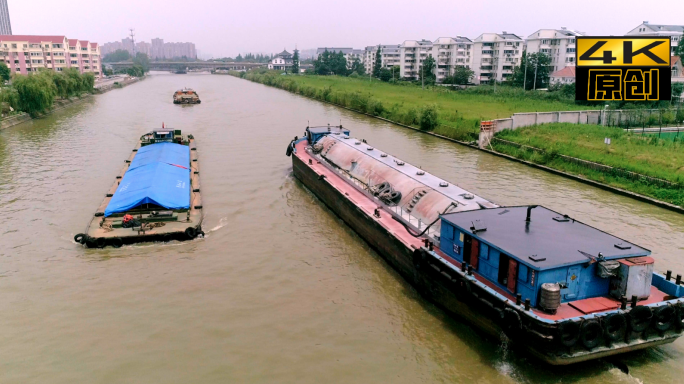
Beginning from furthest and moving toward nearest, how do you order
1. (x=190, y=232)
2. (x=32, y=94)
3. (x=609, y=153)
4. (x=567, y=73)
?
(x=567, y=73) < (x=32, y=94) < (x=609, y=153) < (x=190, y=232)

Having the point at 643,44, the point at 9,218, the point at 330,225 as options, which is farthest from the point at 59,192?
the point at 643,44

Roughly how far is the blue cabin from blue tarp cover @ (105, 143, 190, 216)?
10440 mm

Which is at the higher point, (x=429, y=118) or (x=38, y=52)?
(x=38, y=52)

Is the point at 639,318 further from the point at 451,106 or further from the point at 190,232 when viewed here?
the point at 451,106

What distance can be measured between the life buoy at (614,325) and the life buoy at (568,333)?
62 cm

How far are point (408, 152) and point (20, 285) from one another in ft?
74.4

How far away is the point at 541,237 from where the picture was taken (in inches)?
427

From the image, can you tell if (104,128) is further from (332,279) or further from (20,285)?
(332,279)

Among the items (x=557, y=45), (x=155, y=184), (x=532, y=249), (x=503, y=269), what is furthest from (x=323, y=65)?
(x=532, y=249)

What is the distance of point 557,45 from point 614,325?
79.3 meters

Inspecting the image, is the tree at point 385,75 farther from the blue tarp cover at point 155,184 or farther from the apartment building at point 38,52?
the blue tarp cover at point 155,184

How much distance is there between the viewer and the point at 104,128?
40.9 m

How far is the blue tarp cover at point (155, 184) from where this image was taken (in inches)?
667

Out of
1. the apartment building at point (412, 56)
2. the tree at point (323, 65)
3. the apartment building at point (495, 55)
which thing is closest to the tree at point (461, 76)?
the apartment building at point (495, 55)
